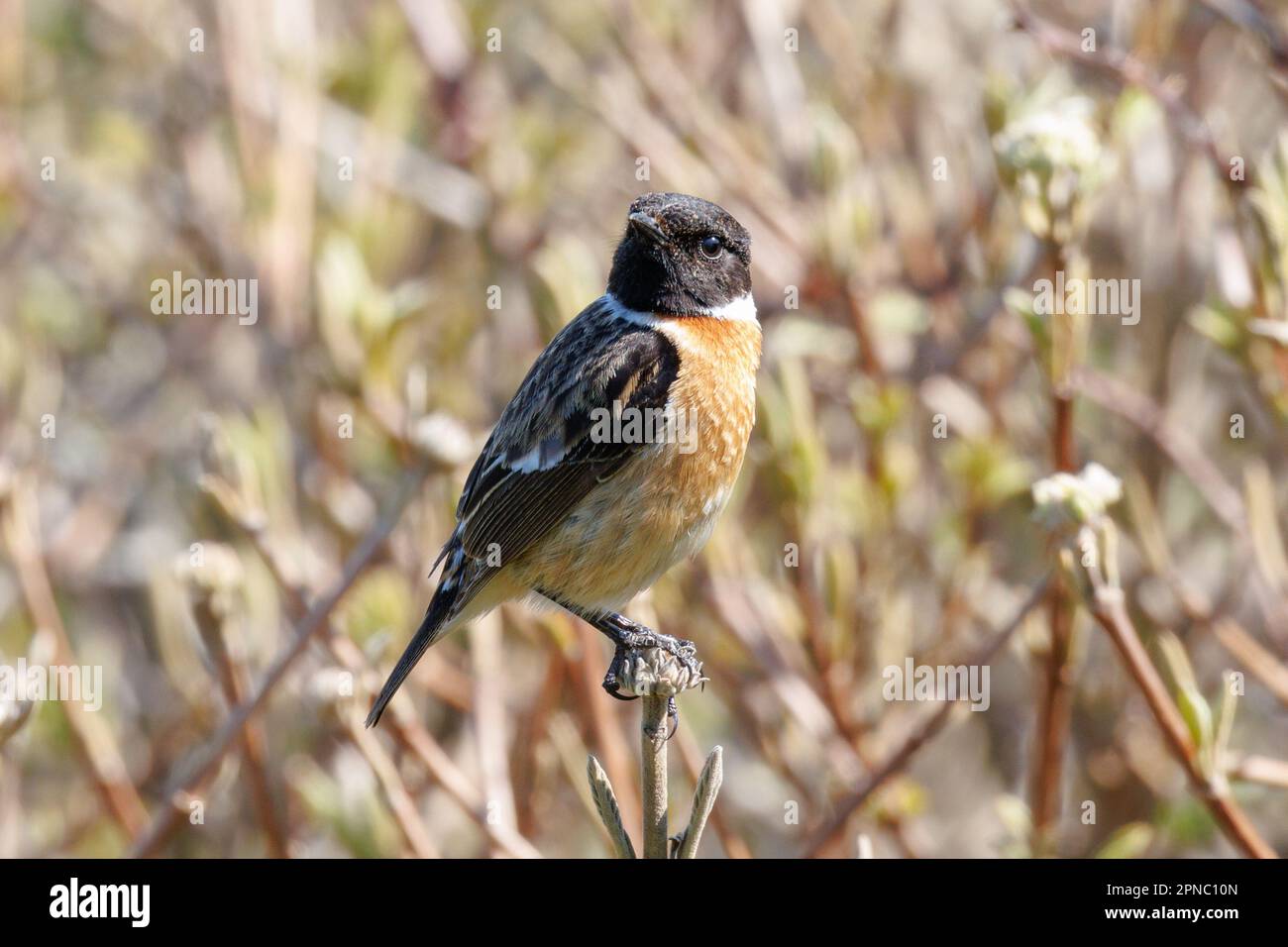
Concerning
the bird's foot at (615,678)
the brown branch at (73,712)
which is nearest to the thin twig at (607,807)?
the bird's foot at (615,678)

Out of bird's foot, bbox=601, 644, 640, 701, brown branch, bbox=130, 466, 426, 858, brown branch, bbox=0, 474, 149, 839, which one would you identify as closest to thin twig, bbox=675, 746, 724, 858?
bird's foot, bbox=601, 644, 640, 701

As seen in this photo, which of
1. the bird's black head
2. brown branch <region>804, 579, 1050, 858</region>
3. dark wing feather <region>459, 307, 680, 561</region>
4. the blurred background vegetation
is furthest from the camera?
the bird's black head

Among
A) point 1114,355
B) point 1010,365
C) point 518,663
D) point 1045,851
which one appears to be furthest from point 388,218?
point 1045,851

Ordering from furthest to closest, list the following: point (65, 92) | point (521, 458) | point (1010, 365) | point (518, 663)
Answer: point (65, 92) → point (518, 663) → point (1010, 365) → point (521, 458)

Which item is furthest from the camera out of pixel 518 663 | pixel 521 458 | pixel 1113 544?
pixel 518 663

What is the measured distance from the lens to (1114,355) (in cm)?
564

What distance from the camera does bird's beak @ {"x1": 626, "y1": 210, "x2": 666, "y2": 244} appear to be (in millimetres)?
4336

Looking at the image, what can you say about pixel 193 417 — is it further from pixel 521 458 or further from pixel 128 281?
pixel 521 458

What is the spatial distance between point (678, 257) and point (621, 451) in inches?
25.2

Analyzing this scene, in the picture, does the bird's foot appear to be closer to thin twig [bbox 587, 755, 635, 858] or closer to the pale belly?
the pale belly

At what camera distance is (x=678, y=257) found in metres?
4.48

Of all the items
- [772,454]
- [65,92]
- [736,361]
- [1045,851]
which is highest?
[65,92]

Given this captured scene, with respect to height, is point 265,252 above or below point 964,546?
above

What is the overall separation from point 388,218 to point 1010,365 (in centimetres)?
233
